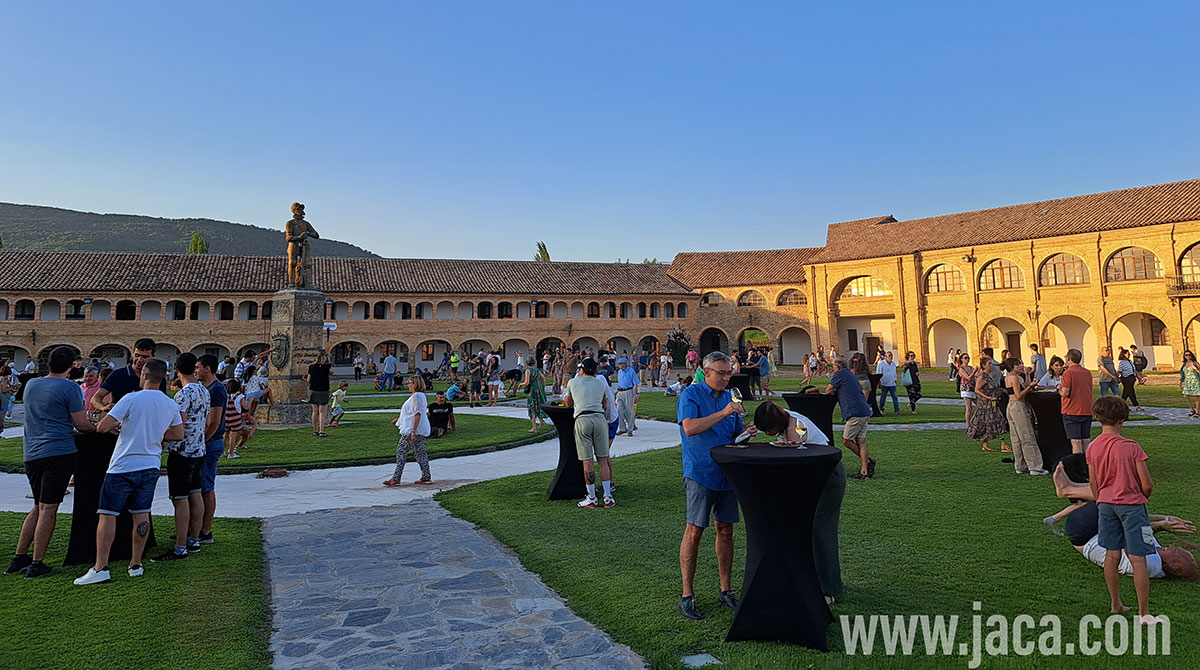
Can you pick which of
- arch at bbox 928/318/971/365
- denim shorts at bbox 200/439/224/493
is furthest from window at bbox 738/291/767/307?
denim shorts at bbox 200/439/224/493

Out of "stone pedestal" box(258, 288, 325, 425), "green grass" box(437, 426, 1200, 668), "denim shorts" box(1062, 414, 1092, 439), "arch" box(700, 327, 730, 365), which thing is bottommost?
"green grass" box(437, 426, 1200, 668)

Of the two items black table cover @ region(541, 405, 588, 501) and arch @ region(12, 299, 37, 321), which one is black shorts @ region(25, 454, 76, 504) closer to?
black table cover @ region(541, 405, 588, 501)

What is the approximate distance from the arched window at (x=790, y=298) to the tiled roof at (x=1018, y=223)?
2910 mm

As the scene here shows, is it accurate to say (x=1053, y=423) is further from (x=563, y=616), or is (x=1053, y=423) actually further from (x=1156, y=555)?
(x=563, y=616)

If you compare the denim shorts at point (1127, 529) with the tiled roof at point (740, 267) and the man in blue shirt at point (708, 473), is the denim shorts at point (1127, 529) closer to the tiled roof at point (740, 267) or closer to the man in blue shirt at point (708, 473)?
the man in blue shirt at point (708, 473)

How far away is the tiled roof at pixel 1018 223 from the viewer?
31.2 metres

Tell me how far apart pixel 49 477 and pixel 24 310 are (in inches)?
1652

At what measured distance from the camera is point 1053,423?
781 cm

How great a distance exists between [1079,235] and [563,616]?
39.5 m

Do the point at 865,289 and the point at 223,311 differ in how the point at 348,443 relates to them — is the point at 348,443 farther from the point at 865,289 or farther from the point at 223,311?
the point at 865,289

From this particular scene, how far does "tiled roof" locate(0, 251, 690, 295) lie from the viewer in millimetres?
35438

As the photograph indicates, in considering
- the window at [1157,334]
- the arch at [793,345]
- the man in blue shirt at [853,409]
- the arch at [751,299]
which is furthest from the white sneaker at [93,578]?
the arch at [793,345]

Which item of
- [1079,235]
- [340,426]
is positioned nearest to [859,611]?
[340,426]

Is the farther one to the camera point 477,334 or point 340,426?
point 477,334
